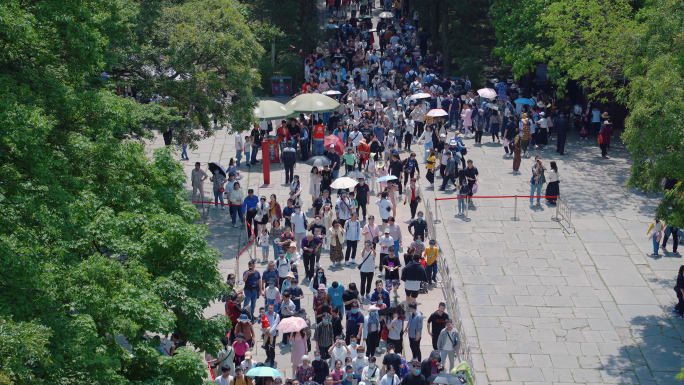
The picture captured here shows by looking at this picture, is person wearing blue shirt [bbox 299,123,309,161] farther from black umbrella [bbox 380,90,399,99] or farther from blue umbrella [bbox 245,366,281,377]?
blue umbrella [bbox 245,366,281,377]

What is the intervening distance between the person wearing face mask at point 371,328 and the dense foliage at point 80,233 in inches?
144

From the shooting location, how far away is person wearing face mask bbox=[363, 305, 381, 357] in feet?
50.4

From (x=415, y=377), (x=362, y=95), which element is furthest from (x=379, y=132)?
(x=415, y=377)

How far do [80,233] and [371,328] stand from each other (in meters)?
6.21

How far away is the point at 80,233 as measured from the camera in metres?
11.6

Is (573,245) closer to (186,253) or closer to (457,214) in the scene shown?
(457,214)

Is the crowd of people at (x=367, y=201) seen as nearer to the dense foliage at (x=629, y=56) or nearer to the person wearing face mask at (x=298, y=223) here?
the person wearing face mask at (x=298, y=223)

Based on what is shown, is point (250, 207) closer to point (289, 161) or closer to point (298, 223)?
point (298, 223)

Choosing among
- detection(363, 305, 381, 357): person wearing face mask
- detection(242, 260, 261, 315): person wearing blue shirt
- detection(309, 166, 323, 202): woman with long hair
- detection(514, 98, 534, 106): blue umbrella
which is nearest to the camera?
detection(363, 305, 381, 357): person wearing face mask

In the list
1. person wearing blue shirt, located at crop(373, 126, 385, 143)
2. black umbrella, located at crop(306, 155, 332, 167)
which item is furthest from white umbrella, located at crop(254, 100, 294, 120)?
black umbrella, located at crop(306, 155, 332, 167)

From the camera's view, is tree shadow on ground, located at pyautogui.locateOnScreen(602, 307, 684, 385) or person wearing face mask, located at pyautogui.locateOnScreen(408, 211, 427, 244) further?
person wearing face mask, located at pyautogui.locateOnScreen(408, 211, 427, 244)

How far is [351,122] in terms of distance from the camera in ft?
95.1

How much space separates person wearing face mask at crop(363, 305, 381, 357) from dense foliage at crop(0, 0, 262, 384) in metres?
3.67

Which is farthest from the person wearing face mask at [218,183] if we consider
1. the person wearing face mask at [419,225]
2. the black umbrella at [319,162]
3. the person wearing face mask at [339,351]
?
the person wearing face mask at [339,351]
